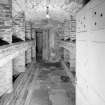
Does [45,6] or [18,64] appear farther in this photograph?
[18,64]

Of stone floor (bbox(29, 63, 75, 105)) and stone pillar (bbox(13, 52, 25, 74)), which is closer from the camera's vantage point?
stone floor (bbox(29, 63, 75, 105))

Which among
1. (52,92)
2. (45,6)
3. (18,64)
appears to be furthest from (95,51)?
(18,64)

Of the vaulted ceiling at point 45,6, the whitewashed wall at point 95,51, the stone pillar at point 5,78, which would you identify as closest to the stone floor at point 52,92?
the stone pillar at point 5,78

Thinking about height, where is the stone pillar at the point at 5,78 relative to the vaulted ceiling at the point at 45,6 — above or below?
below

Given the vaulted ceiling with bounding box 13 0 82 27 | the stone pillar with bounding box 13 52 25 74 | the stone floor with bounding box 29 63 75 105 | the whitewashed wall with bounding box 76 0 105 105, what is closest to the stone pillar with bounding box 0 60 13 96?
the stone floor with bounding box 29 63 75 105

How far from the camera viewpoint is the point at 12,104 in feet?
12.0

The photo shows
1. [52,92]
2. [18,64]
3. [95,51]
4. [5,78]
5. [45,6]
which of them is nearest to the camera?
[95,51]

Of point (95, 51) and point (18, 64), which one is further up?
point (95, 51)

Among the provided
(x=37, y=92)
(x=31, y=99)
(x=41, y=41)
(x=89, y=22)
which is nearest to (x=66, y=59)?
(x=41, y=41)

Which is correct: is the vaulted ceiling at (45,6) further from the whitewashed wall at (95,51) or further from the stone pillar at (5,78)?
the whitewashed wall at (95,51)

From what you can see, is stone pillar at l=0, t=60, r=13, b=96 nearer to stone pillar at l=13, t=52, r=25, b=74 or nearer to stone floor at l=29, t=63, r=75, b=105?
stone floor at l=29, t=63, r=75, b=105

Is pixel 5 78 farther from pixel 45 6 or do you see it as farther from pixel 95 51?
pixel 45 6

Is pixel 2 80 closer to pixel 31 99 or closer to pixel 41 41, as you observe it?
pixel 31 99

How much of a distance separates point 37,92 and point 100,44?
3993mm
